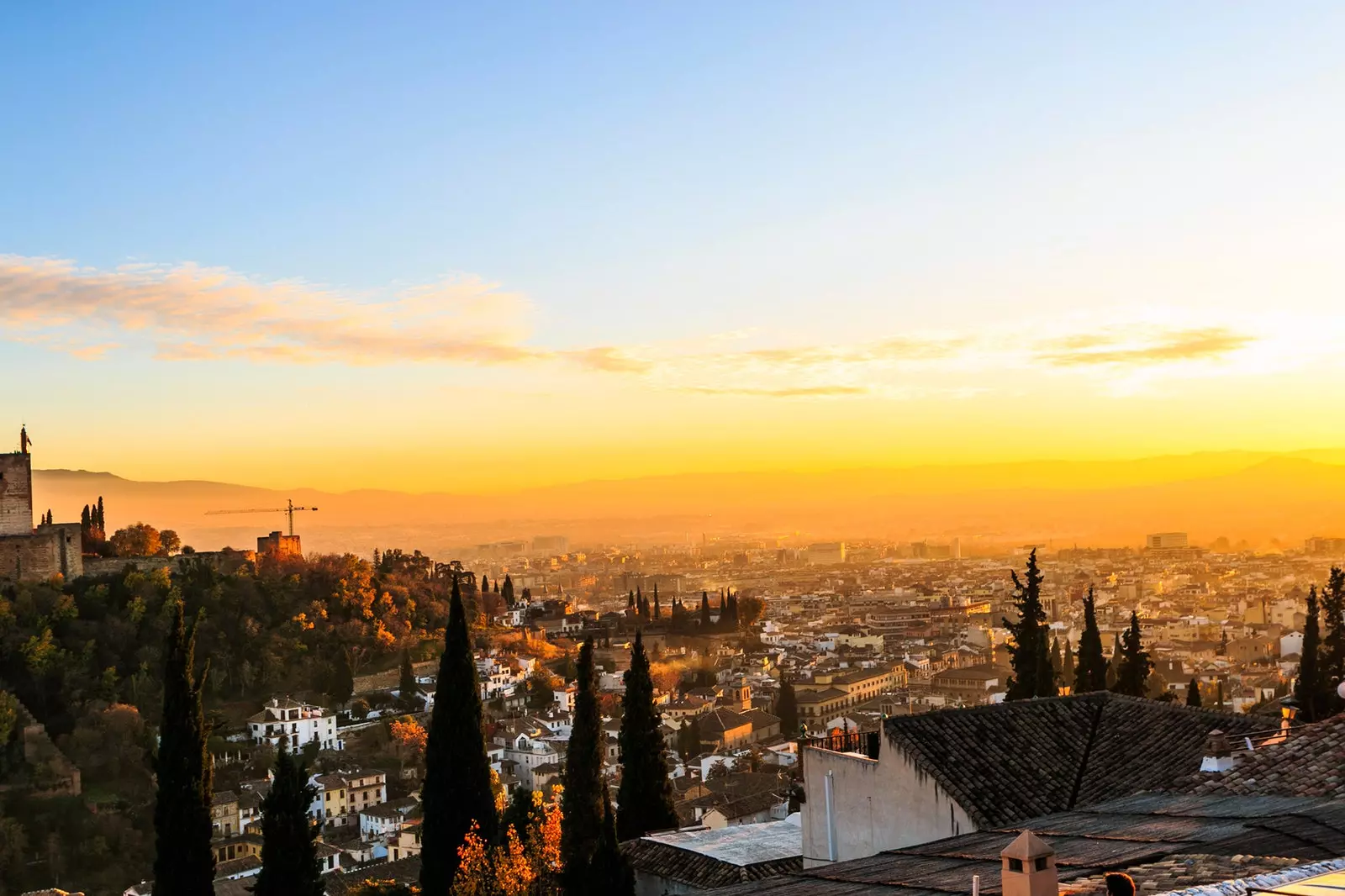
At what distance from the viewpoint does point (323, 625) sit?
54.6 meters

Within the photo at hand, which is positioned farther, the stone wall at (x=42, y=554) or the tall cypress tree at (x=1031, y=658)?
the stone wall at (x=42, y=554)

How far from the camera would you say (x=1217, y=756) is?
8219mm

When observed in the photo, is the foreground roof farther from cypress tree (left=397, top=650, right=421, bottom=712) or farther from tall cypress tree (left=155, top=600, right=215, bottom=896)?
cypress tree (left=397, top=650, right=421, bottom=712)

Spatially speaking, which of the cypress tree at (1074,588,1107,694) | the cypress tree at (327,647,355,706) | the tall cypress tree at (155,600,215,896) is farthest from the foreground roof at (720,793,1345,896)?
the cypress tree at (327,647,355,706)

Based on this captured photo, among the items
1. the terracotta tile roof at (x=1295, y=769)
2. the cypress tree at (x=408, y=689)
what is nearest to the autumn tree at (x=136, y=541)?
the cypress tree at (x=408, y=689)

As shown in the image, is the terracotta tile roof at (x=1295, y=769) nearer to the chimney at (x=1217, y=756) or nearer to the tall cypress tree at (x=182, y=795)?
the chimney at (x=1217, y=756)

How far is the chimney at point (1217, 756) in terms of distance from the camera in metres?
8.05

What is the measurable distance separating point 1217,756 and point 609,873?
19.1 ft

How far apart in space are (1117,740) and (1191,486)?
172960 mm

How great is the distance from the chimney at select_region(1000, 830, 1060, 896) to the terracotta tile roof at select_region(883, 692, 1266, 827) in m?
4.30

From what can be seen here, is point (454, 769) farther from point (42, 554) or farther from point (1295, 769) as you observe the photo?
point (42, 554)

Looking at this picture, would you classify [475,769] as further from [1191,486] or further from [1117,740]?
[1191,486]

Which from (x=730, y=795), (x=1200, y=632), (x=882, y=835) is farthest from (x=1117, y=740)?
(x=1200, y=632)

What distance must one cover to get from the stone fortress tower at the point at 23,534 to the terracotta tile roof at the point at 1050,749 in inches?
1716
